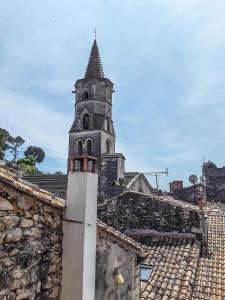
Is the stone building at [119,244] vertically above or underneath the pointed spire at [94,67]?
underneath

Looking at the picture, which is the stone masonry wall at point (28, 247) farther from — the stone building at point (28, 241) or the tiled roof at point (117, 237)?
the tiled roof at point (117, 237)

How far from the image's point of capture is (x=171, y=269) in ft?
33.4

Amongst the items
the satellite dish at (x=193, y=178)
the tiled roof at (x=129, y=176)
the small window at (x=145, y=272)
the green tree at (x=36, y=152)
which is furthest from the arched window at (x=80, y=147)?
the green tree at (x=36, y=152)

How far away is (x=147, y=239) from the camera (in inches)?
516

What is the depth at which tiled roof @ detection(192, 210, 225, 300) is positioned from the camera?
30.4 feet

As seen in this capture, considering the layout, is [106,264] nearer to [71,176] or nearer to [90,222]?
[90,222]

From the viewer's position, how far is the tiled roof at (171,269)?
8.72 meters

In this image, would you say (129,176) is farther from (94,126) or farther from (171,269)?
(171,269)

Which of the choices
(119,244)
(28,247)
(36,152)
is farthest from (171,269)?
(36,152)

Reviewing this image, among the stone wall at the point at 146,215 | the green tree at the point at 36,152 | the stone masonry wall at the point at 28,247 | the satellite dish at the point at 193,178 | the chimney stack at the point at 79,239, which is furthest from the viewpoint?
the green tree at the point at 36,152

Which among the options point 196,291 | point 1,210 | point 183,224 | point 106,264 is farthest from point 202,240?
point 1,210

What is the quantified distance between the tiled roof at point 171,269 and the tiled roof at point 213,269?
31 centimetres

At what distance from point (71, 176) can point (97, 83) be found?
1017 inches

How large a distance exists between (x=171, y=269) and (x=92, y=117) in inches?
789
